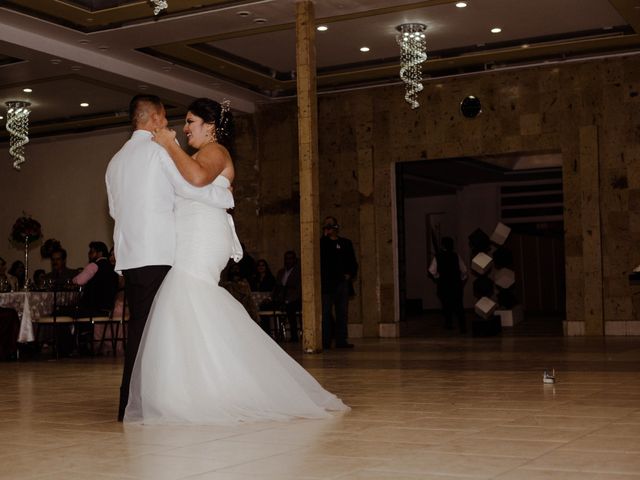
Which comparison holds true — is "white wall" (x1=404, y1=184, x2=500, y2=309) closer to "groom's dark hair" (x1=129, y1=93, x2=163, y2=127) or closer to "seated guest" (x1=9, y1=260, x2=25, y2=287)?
"seated guest" (x1=9, y1=260, x2=25, y2=287)

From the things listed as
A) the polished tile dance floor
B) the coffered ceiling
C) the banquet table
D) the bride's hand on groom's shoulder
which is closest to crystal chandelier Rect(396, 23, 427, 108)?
the coffered ceiling

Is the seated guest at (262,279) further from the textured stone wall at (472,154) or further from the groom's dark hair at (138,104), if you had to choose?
the groom's dark hair at (138,104)

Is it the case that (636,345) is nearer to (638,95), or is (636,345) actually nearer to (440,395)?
(638,95)

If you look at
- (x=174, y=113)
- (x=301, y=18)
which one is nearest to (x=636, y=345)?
(x=301, y=18)

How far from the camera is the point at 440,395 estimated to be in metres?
5.23

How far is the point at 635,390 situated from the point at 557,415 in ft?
4.17

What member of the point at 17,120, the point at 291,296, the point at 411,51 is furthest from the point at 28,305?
the point at 411,51

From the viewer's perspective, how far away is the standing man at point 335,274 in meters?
10.8

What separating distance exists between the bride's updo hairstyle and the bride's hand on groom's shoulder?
0.18 m

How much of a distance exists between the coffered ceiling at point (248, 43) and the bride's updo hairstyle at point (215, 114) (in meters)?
5.95

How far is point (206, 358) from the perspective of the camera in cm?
430

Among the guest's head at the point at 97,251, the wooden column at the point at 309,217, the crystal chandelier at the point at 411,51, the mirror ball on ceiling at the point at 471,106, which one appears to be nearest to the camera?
the wooden column at the point at 309,217

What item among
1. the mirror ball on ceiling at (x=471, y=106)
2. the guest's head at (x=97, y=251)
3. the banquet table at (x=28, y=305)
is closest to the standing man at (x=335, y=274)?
the guest's head at (x=97, y=251)

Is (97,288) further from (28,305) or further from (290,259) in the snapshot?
(290,259)
